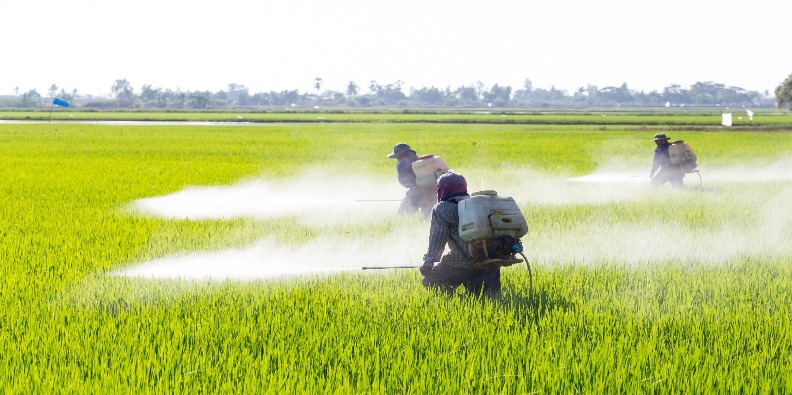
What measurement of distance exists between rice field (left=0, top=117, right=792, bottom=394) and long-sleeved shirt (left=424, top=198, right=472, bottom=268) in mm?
329

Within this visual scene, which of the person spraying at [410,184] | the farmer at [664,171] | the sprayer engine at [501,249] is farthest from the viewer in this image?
the farmer at [664,171]

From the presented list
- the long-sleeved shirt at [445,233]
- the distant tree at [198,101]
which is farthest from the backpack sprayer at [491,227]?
the distant tree at [198,101]

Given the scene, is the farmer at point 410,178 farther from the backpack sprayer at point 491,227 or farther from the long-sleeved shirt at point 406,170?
the backpack sprayer at point 491,227

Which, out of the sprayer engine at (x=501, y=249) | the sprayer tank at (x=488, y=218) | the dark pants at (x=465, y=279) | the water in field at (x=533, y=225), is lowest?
the water in field at (x=533, y=225)

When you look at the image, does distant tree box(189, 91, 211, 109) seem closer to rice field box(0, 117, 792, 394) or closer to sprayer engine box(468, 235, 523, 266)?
rice field box(0, 117, 792, 394)

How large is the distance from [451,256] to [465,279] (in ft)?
0.74

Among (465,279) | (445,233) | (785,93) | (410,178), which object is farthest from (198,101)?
(445,233)

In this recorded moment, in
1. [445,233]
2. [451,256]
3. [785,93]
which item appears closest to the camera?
[445,233]

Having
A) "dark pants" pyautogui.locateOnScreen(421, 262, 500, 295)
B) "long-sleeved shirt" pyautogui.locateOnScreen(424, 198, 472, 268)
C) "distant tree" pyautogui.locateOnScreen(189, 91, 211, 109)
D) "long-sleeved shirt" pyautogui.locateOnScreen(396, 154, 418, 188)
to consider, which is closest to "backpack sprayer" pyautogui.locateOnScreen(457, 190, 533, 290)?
"long-sleeved shirt" pyautogui.locateOnScreen(424, 198, 472, 268)

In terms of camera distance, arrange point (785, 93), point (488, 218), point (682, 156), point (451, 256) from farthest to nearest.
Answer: point (785, 93) → point (682, 156) → point (451, 256) → point (488, 218)

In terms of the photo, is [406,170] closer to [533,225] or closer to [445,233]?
[533,225]

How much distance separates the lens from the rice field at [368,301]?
4602 mm

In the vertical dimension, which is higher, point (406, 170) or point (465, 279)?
point (406, 170)

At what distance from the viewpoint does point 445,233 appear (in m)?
6.29
